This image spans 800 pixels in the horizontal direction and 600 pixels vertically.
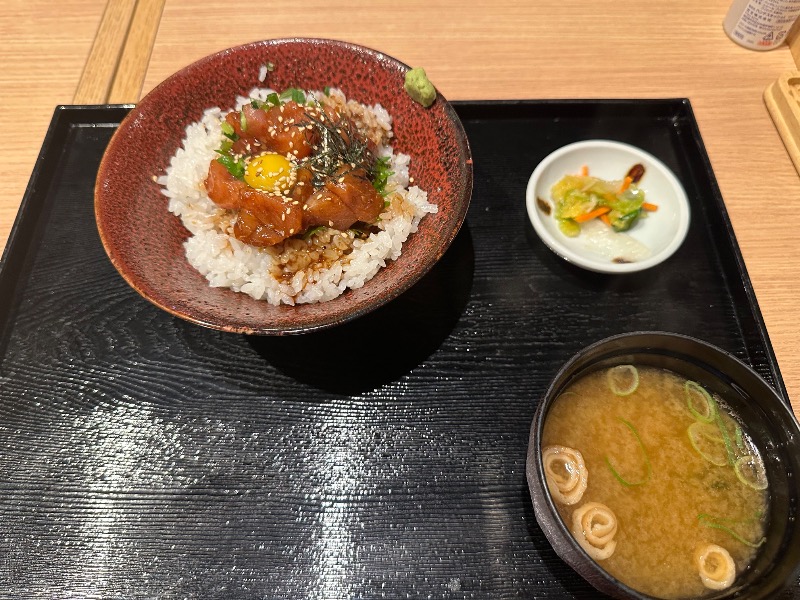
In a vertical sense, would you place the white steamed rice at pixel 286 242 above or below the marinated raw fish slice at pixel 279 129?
below

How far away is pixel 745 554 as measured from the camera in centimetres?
139

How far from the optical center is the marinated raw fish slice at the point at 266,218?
6.02 feet

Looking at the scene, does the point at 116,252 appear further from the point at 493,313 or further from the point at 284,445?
the point at 493,313

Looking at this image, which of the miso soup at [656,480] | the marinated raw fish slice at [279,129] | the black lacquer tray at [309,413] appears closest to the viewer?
the miso soup at [656,480]

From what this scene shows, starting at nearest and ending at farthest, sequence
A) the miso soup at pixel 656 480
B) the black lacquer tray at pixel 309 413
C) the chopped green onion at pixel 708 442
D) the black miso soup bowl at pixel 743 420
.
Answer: the black miso soup bowl at pixel 743 420, the miso soup at pixel 656 480, the chopped green onion at pixel 708 442, the black lacquer tray at pixel 309 413

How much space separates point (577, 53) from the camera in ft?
8.97

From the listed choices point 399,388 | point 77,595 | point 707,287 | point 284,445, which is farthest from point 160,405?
point 707,287

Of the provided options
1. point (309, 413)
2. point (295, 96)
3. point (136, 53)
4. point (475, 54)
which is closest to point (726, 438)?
point (309, 413)

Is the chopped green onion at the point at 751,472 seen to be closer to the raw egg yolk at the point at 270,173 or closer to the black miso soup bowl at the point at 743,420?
the black miso soup bowl at the point at 743,420

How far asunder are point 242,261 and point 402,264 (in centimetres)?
61

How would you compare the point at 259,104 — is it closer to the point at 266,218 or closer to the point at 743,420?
the point at 266,218

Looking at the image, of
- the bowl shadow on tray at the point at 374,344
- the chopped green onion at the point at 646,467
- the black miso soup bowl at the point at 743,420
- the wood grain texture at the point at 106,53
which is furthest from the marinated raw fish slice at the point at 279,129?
the chopped green onion at the point at 646,467

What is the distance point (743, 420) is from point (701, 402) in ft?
0.39

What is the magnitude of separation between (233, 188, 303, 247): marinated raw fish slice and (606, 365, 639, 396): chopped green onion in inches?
46.5
